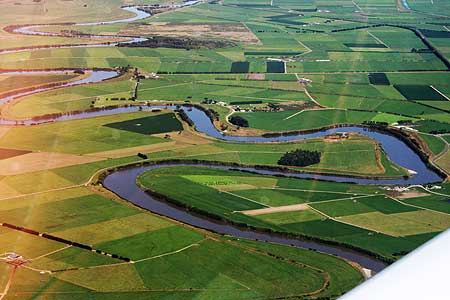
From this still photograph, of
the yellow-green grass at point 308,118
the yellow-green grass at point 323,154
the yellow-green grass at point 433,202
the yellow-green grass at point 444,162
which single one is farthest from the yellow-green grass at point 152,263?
the yellow-green grass at point 308,118

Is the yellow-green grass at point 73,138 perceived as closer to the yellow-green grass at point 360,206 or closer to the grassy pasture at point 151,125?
the grassy pasture at point 151,125

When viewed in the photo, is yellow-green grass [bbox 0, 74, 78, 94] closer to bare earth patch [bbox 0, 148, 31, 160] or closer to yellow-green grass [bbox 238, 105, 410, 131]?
bare earth patch [bbox 0, 148, 31, 160]

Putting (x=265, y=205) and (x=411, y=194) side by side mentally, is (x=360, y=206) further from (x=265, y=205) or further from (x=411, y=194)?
(x=265, y=205)

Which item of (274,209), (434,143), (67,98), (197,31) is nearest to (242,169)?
(274,209)

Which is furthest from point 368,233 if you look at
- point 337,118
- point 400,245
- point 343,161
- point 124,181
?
point 337,118

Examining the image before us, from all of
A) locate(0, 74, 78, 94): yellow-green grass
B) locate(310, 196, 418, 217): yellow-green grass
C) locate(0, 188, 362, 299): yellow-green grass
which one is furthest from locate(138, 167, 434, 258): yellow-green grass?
locate(0, 74, 78, 94): yellow-green grass

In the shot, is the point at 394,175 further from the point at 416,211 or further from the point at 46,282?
the point at 46,282
